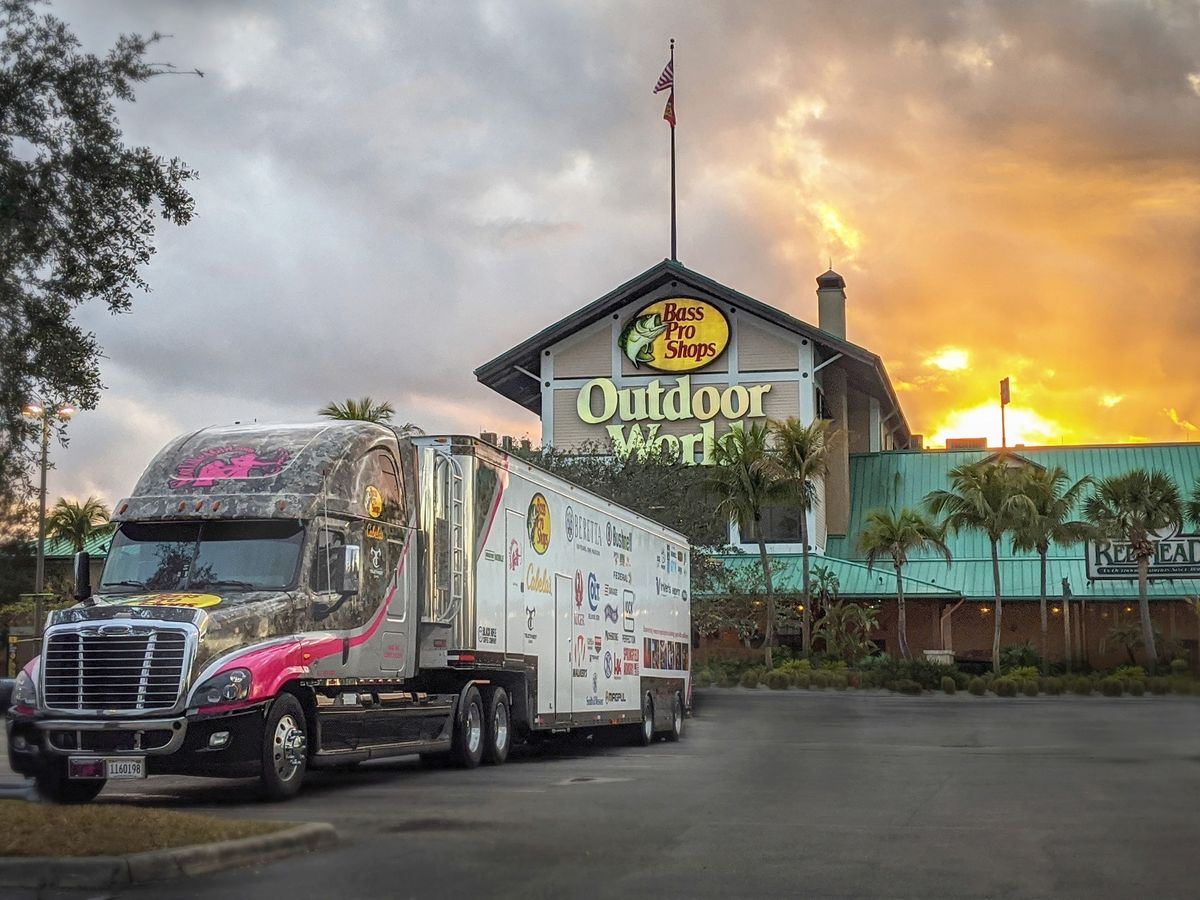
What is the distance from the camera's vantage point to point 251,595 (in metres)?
15.9

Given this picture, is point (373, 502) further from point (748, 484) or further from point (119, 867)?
point (748, 484)

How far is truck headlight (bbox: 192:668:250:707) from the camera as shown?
1486 centimetres

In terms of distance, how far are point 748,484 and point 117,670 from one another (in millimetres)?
39672

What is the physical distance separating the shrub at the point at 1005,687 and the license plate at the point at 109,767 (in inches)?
1502

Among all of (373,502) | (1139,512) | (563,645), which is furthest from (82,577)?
(1139,512)

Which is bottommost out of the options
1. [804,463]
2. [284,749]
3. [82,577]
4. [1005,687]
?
[284,749]

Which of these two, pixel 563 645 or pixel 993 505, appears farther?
pixel 993 505

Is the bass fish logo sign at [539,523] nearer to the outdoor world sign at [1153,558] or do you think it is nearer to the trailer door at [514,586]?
the trailer door at [514,586]

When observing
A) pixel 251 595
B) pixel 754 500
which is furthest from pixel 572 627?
pixel 754 500

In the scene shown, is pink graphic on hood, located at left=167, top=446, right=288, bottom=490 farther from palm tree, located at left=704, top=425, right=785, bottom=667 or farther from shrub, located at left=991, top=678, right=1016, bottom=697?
palm tree, located at left=704, top=425, right=785, bottom=667

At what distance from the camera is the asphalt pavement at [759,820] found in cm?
995

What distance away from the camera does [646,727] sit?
26984 millimetres

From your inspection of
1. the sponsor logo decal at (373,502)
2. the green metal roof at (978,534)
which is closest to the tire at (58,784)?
the sponsor logo decal at (373,502)

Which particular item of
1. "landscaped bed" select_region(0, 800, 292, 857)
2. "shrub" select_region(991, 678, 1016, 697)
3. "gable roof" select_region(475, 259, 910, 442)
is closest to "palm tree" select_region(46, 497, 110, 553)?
"gable roof" select_region(475, 259, 910, 442)
